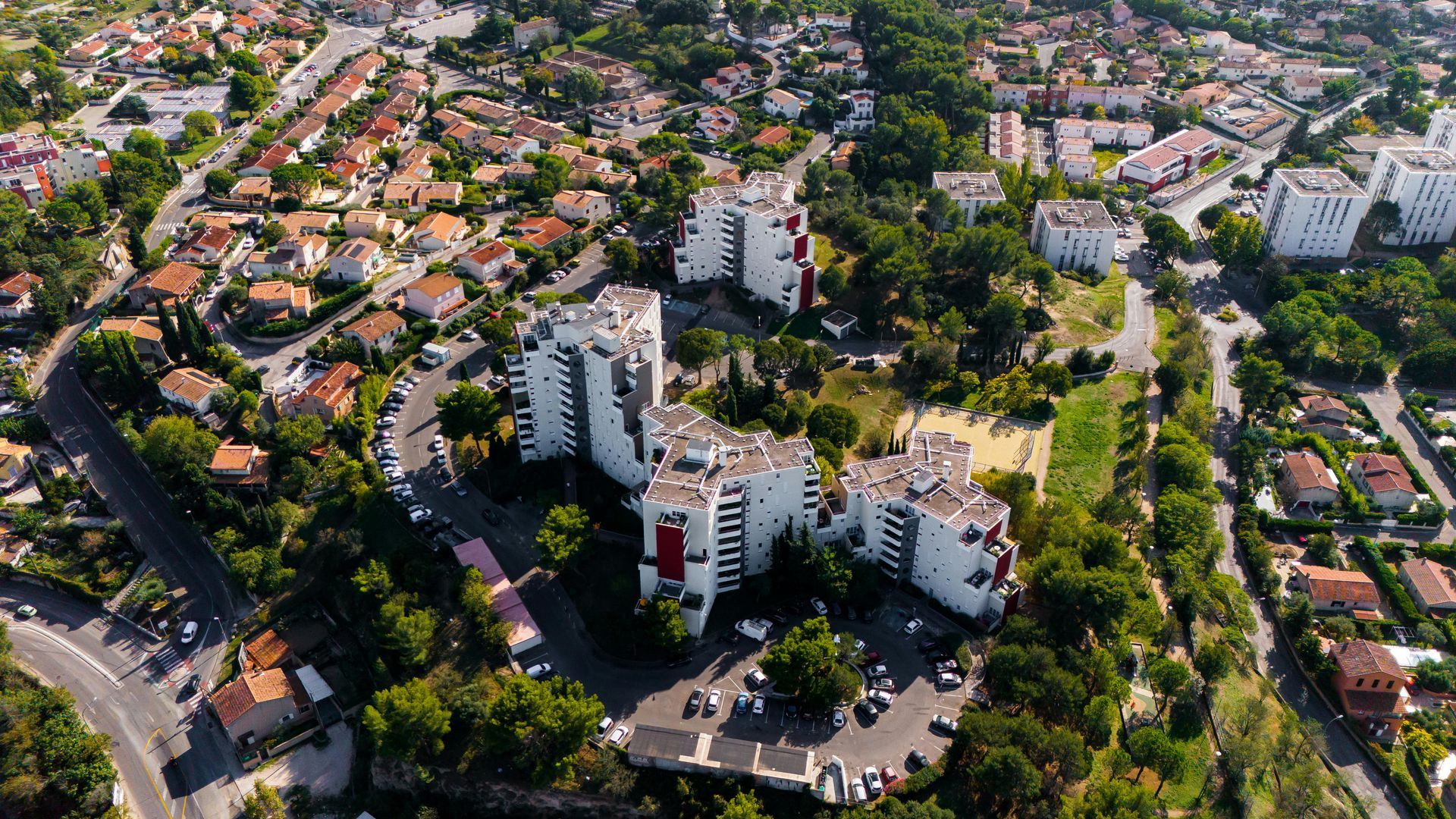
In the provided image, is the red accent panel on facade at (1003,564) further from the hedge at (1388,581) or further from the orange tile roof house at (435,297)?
the orange tile roof house at (435,297)

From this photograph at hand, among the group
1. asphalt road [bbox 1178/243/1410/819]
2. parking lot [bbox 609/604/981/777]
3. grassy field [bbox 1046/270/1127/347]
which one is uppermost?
grassy field [bbox 1046/270/1127/347]

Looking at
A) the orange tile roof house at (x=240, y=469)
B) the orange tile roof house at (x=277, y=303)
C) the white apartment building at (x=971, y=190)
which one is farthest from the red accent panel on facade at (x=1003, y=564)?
the orange tile roof house at (x=277, y=303)

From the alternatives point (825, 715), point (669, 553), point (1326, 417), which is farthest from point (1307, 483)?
point (669, 553)

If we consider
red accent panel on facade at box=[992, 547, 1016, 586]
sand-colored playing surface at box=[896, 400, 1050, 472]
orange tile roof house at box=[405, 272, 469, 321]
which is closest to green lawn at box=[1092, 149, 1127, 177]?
sand-colored playing surface at box=[896, 400, 1050, 472]

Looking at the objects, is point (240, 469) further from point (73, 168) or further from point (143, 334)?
point (73, 168)

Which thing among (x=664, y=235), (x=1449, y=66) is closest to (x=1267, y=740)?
(x=664, y=235)

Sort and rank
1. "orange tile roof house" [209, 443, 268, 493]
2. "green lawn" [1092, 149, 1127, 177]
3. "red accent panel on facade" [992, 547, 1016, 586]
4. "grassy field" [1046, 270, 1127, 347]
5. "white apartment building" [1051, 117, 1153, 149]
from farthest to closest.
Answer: "white apartment building" [1051, 117, 1153, 149] < "green lawn" [1092, 149, 1127, 177] < "grassy field" [1046, 270, 1127, 347] < "orange tile roof house" [209, 443, 268, 493] < "red accent panel on facade" [992, 547, 1016, 586]

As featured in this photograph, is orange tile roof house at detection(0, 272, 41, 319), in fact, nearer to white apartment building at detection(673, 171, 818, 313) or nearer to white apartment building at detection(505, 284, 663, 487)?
white apartment building at detection(505, 284, 663, 487)
